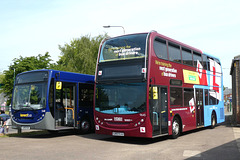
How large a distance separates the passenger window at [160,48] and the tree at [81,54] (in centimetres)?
2892

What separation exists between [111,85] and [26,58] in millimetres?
40852

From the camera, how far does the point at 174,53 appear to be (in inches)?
523

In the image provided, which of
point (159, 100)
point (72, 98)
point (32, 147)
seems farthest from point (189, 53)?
point (32, 147)

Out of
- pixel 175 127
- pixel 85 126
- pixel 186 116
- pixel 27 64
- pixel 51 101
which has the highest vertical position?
pixel 27 64

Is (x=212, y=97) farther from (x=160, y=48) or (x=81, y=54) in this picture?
(x=81, y=54)

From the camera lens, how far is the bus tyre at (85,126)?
1517 centimetres

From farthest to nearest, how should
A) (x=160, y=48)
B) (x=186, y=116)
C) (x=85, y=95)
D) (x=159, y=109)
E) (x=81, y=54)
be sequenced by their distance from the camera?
1. (x=81, y=54)
2. (x=85, y=95)
3. (x=186, y=116)
4. (x=160, y=48)
5. (x=159, y=109)

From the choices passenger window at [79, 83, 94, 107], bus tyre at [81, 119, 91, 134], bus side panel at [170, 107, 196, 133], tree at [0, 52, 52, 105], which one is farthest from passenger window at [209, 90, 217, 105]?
tree at [0, 52, 52, 105]

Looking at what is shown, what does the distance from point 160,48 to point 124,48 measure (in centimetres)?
149

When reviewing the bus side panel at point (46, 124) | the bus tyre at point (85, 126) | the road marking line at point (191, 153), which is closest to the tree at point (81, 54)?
the bus tyre at point (85, 126)

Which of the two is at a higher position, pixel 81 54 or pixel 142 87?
pixel 81 54

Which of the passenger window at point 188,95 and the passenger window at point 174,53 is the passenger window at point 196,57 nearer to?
the passenger window at point 188,95

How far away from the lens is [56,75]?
1350cm

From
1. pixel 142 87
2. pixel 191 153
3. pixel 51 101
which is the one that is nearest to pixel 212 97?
pixel 142 87
